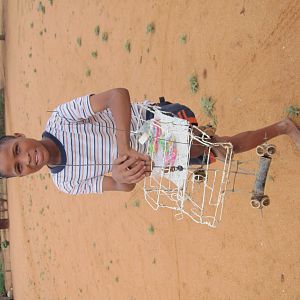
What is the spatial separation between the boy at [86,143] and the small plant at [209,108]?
109 cm

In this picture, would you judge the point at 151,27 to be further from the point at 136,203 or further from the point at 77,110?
the point at 77,110

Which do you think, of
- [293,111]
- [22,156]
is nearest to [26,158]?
[22,156]

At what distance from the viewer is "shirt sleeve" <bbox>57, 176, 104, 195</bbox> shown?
2527 mm

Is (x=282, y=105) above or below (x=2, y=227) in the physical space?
above

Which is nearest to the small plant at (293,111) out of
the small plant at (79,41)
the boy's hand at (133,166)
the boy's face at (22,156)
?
the boy's hand at (133,166)

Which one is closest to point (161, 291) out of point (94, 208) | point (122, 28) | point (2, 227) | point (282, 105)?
point (94, 208)

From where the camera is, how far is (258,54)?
3.23 meters

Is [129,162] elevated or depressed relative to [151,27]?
depressed

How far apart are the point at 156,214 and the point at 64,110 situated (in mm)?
2392

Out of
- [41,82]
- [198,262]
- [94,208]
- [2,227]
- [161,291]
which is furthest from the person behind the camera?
[2,227]

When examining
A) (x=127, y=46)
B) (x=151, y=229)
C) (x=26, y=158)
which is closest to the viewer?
(x=26, y=158)

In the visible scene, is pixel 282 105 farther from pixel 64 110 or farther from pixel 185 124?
pixel 64 110

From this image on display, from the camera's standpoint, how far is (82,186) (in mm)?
2582

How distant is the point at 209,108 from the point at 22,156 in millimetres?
1938
